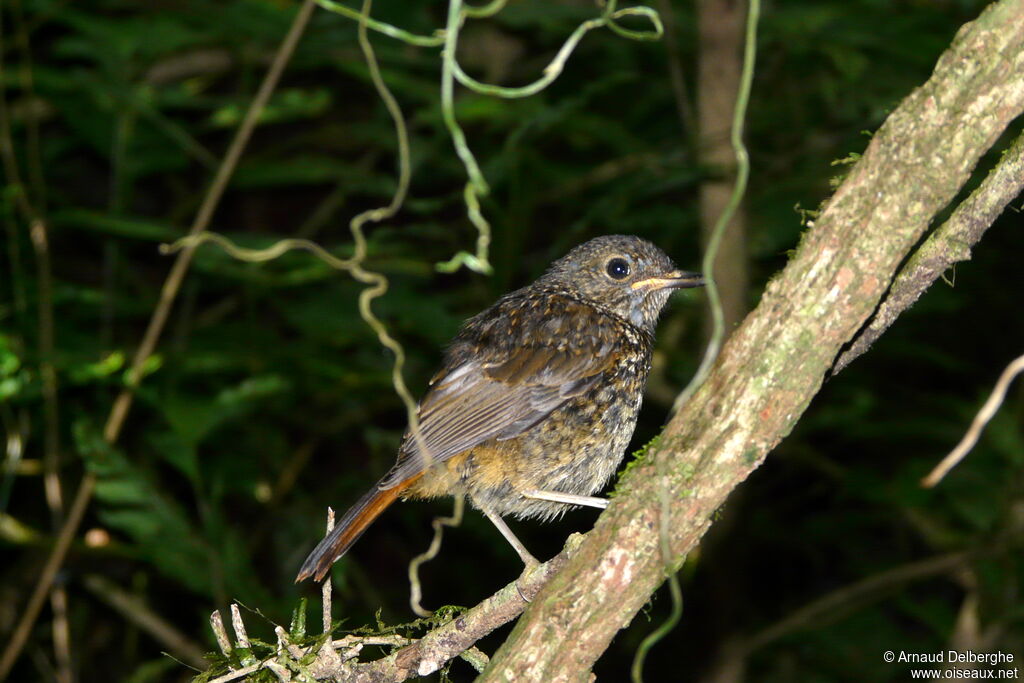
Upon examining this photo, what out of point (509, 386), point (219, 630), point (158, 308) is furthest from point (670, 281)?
point (158, 308)

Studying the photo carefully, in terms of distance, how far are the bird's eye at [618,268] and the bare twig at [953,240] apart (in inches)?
68.3

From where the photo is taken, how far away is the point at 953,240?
207 cm

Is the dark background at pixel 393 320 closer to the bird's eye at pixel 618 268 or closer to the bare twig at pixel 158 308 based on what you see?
the bare twig at pixel 158 308

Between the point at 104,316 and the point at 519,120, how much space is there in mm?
2152

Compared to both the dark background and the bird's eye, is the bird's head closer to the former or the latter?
the bird's eye

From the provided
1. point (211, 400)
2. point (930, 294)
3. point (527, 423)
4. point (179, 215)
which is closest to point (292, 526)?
point (211, 400)

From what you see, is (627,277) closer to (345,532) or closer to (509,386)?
(509,386)

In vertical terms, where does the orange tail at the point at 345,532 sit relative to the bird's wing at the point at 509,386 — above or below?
below

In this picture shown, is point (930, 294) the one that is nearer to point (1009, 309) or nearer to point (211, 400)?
point (1009, 309)

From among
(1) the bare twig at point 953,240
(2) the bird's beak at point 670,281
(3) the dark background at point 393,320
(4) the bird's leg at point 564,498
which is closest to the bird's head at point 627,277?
(2) the bird's beak at point 670,281

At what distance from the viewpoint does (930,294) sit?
4.98m

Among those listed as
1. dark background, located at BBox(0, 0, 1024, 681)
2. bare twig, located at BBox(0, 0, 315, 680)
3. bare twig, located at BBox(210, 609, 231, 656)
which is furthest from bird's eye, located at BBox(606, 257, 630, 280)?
bare twig, located at BBox(210, 609, 231, 656)

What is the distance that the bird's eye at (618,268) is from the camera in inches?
153

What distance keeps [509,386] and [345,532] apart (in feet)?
2.28
